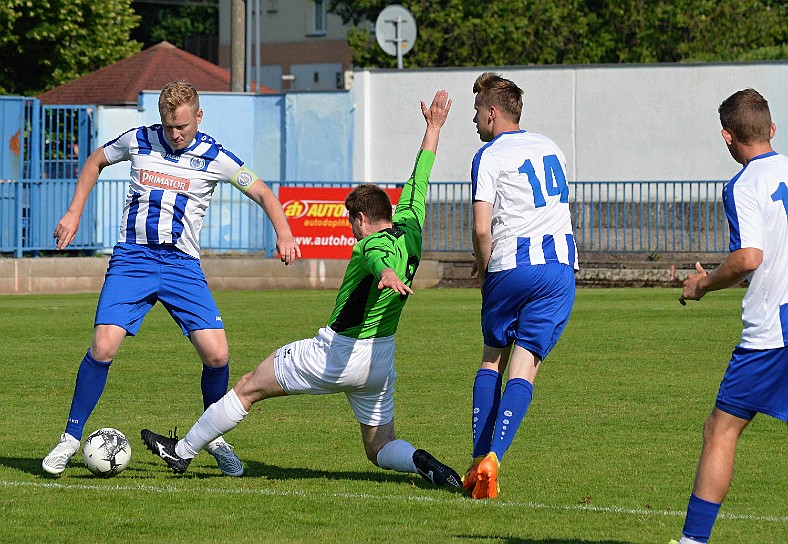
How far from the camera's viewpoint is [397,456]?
23.7 feet

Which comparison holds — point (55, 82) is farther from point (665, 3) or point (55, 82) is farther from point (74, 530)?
point (74, 530)

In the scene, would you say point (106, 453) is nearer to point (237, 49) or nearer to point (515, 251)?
point (515, 251)

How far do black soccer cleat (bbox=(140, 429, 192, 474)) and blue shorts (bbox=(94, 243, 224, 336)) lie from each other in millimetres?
604

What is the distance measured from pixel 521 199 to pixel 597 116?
1950 cm

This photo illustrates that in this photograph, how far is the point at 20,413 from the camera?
979 centimetres

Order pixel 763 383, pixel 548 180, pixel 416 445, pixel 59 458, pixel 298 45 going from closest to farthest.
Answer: pixel 763 383 < pixel 548 180 < pixel 59 458 < pixel 416 445 < pixel 298 45

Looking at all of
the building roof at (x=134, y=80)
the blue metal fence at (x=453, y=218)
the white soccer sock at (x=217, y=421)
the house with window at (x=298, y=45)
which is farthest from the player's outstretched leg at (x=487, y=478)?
the house with window at (x=298, y=45)

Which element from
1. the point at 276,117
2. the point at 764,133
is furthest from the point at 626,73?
the point at 764,133

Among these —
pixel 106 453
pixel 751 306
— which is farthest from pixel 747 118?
pixel 106 453

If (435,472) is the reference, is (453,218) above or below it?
above

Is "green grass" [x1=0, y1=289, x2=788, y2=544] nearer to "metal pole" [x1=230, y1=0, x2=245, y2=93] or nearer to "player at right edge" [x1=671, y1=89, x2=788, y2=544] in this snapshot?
"player at right edge" [x1=671, y1=89, x2=788, y2=544]

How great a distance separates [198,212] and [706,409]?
4.12 metres

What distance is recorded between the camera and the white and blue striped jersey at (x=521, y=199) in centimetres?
716

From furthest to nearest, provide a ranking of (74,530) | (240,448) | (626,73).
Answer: (626,73), (240,448), (74,530)
